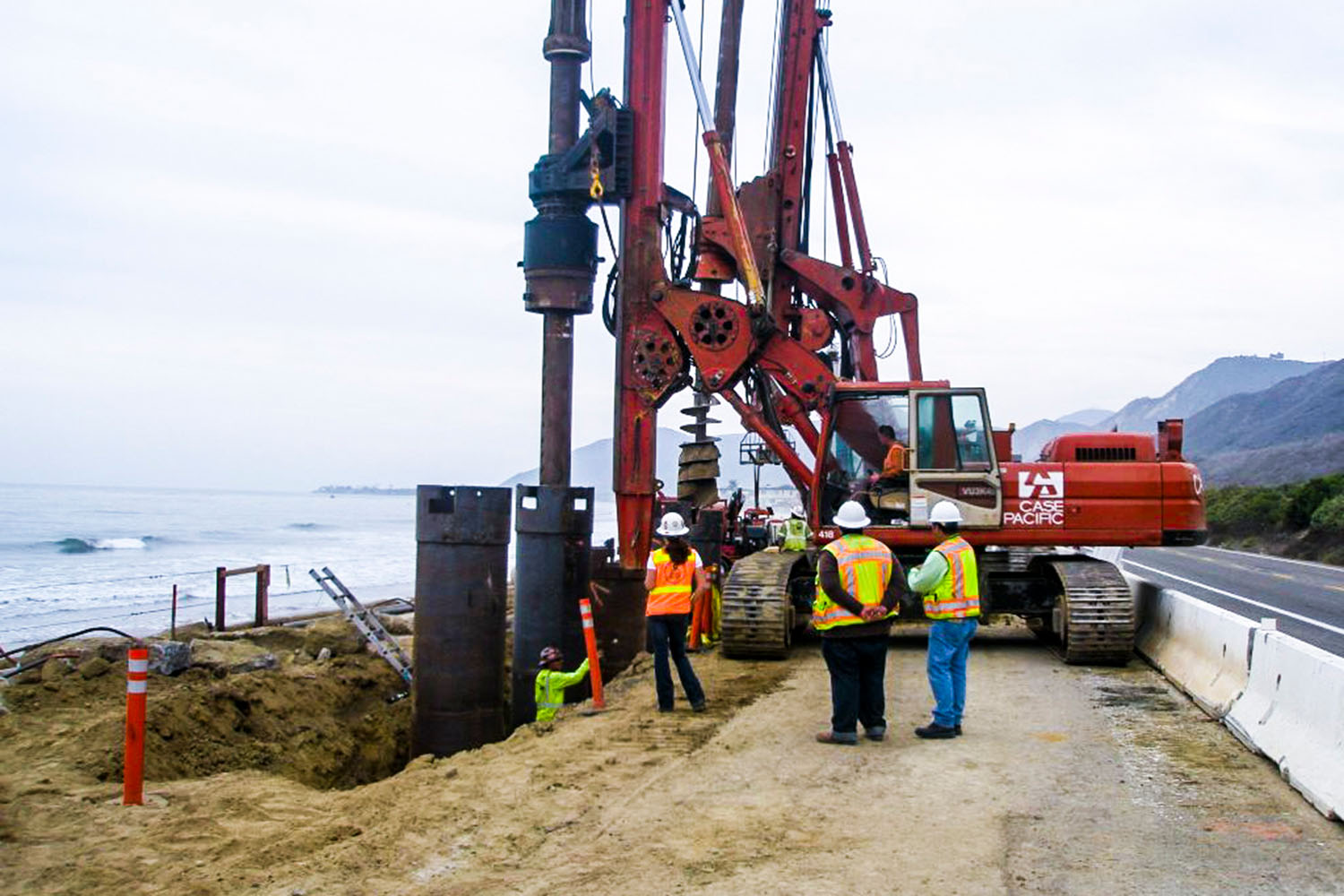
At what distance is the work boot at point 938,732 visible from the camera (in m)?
8.98

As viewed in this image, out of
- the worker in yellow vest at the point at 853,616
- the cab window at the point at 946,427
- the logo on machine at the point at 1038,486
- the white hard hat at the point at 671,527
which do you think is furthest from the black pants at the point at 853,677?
the logo on machine at the point at 1038,486

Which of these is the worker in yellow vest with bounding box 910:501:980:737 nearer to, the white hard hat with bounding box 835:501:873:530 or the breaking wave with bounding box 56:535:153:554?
the white hard hat with bounding box 835:501:873:530

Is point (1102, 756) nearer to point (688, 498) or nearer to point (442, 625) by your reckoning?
point (442, 625)

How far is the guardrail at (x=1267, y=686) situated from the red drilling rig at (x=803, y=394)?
100cm

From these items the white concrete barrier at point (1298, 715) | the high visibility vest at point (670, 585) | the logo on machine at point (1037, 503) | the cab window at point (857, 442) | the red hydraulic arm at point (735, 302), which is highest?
the red hydraulic arm at point (735, 302)

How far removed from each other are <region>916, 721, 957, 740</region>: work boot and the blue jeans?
1.1 inches

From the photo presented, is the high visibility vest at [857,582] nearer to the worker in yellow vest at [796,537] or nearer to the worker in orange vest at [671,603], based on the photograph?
the worker in orange vest at [671,603]

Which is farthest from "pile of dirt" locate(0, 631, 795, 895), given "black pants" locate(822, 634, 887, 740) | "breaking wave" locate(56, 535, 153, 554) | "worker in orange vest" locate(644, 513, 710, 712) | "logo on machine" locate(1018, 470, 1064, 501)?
"breaking wave" locate(56, 535, 153, 554)

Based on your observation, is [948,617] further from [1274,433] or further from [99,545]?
[1274,433]

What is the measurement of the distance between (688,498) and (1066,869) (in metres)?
18.1

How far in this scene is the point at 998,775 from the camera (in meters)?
7.84

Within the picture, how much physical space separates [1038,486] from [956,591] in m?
4.48

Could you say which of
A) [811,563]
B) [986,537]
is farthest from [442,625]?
[986,537]

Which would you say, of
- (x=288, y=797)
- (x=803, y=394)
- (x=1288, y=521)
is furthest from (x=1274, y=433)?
(x=288, y=797)
